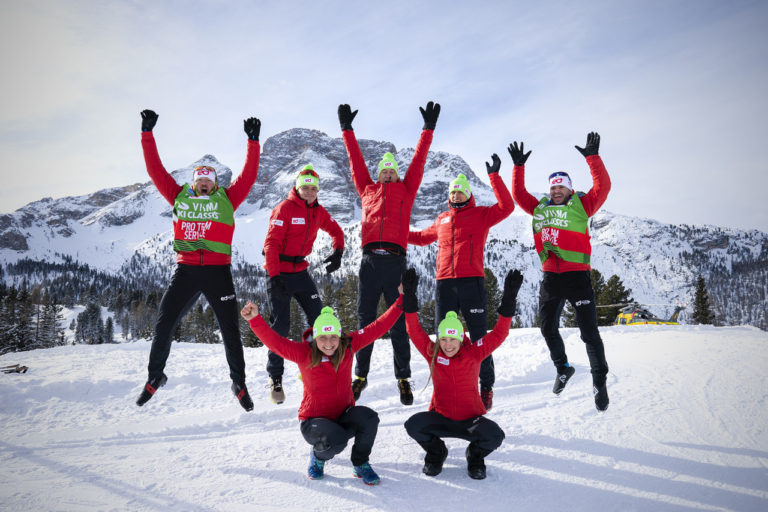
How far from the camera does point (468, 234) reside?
5.99 metres

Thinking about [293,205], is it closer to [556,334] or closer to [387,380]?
[556,334]

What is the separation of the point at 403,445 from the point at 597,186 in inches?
185

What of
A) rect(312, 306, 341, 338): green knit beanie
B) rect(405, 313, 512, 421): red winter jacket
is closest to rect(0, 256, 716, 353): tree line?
rect(405, 313, 512, 421): red winter jacket

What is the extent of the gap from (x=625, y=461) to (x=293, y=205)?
5.65 m

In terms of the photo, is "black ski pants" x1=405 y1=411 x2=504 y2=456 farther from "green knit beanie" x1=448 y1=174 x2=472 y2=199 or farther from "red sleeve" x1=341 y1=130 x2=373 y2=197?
"red sleeve" x1=341 y1=130 x2=373 y2=197

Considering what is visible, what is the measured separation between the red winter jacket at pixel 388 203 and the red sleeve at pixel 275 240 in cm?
119

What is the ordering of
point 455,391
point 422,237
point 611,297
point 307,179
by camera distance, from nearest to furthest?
point 455,391 < point 307,179 < point 422,237 < point 611,297

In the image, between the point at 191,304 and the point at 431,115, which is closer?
the point at 191,304

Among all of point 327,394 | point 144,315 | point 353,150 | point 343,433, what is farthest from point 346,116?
point 144,315

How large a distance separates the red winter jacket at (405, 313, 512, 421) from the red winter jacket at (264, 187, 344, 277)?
218 cm

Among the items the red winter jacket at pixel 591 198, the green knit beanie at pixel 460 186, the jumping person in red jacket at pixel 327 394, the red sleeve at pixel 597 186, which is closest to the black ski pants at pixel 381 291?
the jumping person in red jacket at pixel 327 394

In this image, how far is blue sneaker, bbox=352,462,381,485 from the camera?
4.58 metres

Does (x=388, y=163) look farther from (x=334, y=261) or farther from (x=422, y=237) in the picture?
(x=334, y=261)

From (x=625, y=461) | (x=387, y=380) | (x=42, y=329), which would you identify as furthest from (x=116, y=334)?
(x=625, y=461)
